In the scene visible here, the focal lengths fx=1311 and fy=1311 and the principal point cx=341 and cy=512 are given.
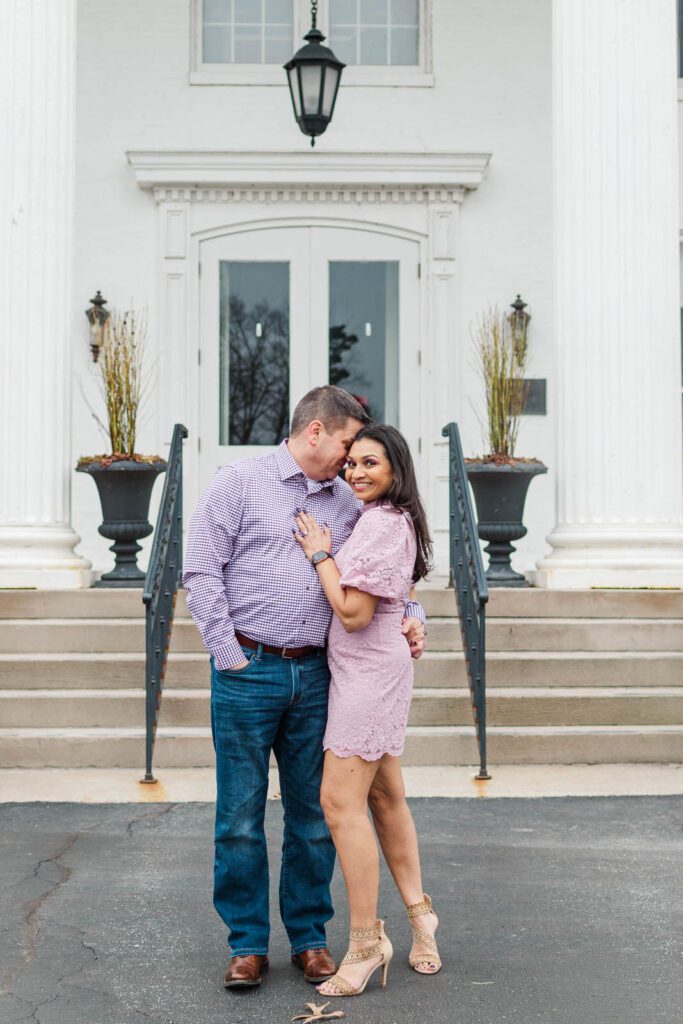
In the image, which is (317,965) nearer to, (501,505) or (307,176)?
(501,505)

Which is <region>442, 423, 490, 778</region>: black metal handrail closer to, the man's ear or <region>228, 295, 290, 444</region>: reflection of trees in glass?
the man's ear

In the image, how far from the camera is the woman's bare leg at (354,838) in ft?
12.2

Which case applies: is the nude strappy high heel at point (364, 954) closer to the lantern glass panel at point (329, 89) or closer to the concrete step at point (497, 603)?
the concrete step at point (497, 603)

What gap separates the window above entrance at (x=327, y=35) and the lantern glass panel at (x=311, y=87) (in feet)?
5.81

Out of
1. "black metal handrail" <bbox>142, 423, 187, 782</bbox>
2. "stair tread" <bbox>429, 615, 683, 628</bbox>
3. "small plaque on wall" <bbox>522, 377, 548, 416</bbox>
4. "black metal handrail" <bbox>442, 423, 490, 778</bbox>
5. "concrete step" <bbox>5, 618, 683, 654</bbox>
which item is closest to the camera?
"black metal handrail" <bbox>142, 423, 187, 782</bbox>

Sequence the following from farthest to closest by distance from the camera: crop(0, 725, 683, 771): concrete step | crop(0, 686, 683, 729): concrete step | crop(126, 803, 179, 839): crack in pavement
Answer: crop(0, 686, 683, 729): concrete step → crop(0, 725, 683, 771): concrete step → crop(126, 803, 179, 839): crack in pavement

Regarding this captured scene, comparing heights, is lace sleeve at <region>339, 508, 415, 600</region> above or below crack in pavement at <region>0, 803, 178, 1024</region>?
above

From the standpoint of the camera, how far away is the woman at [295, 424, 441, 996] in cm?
375

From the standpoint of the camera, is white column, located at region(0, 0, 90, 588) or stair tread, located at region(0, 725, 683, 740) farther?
white column, located at region(0, 0, 90, 588)

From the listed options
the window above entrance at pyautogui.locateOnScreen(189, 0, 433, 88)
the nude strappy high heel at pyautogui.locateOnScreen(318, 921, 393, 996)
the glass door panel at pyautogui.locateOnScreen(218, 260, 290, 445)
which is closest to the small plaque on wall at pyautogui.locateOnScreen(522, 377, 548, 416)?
the glass door panel at pyautogui.locateOnScreen(218, 260, 290, 445)

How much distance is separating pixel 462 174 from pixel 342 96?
128cm

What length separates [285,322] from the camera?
1156 centimetres

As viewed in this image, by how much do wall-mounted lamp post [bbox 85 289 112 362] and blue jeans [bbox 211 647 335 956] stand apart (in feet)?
25.0

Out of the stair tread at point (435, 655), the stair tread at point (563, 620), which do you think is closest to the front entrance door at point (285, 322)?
the stair tread at point (563, 620)
